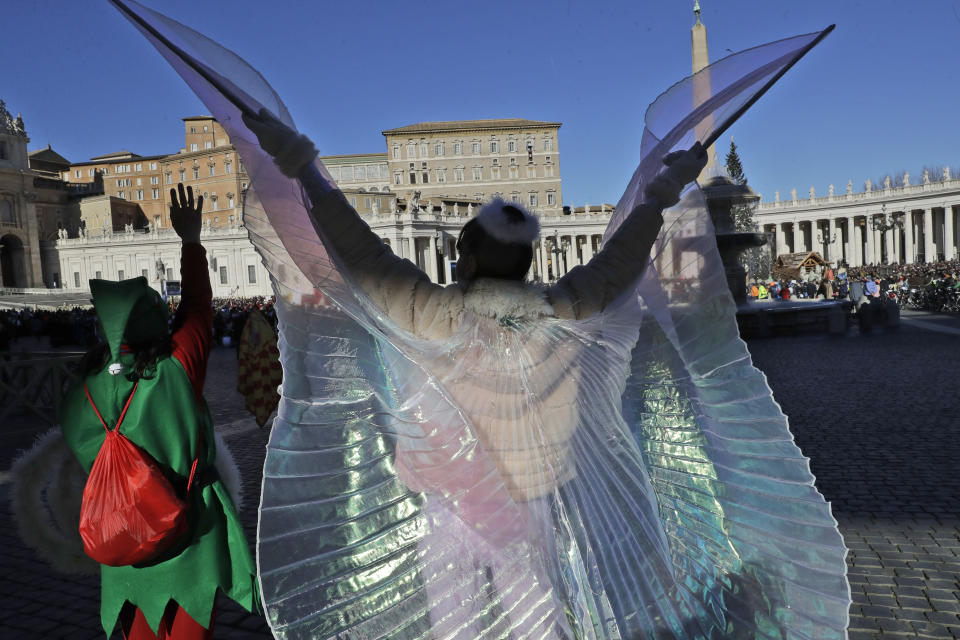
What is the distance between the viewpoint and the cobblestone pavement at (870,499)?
3258mm

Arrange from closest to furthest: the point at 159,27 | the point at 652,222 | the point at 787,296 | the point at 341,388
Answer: the point at 159,27
the point at 341,388
the point at 652,222
the point at 787,296

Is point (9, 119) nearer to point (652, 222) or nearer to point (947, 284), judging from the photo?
point (947, 284)

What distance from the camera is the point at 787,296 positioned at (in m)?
25.2

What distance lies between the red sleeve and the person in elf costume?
1 centimetres

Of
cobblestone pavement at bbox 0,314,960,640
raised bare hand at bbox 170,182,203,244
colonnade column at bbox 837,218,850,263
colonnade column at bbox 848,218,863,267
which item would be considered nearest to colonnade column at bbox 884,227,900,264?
colonnade column at bbox 848,218,863,267

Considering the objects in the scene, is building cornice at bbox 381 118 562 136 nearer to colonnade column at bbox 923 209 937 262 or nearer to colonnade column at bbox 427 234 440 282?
colonnade column at bbox 427 234 440 282

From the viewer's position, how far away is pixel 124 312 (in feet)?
6.16

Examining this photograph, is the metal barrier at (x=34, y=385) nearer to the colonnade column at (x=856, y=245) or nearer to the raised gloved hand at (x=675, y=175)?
the raised gloved hand at (x=675, y=175)

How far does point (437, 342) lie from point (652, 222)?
669 millimetres

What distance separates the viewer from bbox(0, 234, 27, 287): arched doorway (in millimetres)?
65188

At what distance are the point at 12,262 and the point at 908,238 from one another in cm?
8061

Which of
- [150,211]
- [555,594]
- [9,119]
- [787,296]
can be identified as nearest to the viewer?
[555,594]

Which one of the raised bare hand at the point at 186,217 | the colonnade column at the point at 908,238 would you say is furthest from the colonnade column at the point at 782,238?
the raised bare hand at the point at 186,217

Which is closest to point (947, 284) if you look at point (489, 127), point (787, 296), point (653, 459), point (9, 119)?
point (787, 296)
